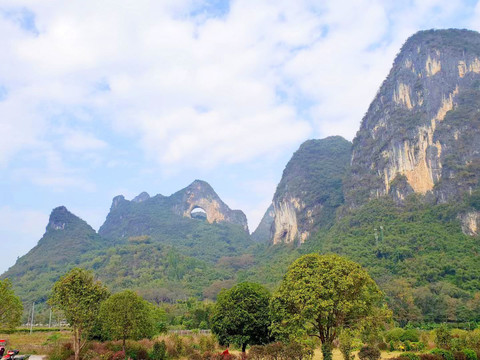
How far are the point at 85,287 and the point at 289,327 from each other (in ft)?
33.7

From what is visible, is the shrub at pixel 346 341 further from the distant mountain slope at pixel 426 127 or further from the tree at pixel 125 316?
the distant mountain slope at pixel 426 127

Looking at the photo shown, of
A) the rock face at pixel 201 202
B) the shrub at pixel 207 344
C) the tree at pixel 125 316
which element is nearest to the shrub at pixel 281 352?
the shrub at pixel 207 344

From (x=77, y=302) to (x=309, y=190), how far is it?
309 feet

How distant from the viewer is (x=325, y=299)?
15.9m

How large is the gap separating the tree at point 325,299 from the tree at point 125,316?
7.62 m

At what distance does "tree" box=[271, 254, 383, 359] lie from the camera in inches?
622

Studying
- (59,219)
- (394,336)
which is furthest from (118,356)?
(59,219)

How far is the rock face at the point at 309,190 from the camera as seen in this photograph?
101375mm

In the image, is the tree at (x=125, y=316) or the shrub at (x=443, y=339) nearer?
the tree at (x=125, y=316)

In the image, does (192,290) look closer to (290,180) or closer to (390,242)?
(390,242)

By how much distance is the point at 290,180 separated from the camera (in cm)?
11912

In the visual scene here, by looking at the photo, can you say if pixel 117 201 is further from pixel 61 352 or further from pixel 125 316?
pixel 125 316

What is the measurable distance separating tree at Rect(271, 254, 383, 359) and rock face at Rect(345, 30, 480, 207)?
58.5m

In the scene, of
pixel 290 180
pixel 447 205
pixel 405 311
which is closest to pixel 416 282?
pixel 405 311
